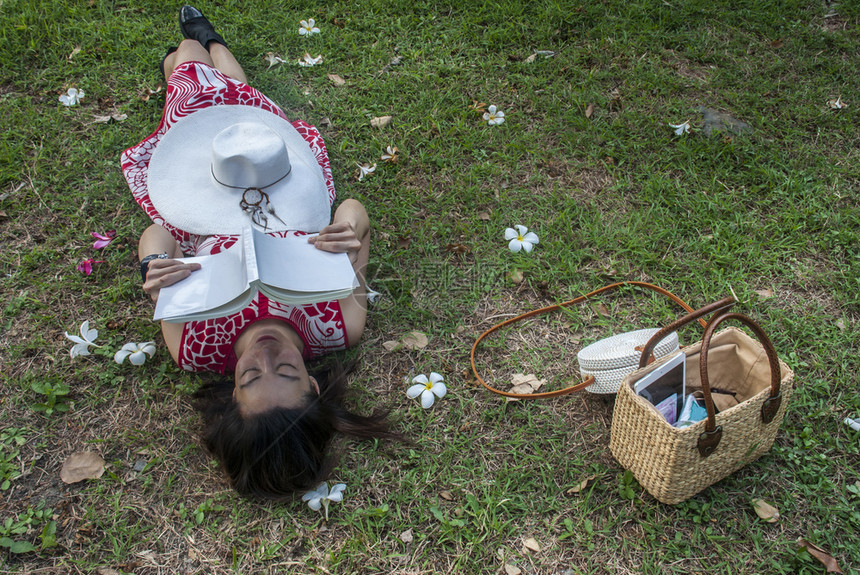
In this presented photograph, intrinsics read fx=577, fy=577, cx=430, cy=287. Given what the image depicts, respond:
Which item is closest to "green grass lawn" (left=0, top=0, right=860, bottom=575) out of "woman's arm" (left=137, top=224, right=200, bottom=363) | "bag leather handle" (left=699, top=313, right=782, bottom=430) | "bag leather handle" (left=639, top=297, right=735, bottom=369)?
"woman's arm" (left=137, top=224, right=200, bottom=363)

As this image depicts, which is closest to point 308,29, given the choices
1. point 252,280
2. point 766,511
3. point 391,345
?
point 391,345

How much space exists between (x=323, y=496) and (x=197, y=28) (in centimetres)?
342

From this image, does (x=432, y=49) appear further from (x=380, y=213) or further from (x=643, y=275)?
(x=643, y=275)

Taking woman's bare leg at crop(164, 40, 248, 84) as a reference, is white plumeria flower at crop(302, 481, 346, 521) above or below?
below

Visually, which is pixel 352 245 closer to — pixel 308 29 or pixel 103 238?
pixel 103 238

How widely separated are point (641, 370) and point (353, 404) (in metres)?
1.35

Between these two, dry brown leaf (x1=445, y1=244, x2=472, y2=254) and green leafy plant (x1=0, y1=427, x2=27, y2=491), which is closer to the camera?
green leafy plant (x1=0, y1=427, x2=27, y2=491)

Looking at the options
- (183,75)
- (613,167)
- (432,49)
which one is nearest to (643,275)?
(613,167)

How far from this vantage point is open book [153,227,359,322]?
215cm

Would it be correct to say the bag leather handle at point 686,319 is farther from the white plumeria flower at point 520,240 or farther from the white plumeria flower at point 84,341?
the white plumeria flower at point 84,341

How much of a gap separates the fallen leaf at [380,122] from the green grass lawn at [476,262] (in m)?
0.09

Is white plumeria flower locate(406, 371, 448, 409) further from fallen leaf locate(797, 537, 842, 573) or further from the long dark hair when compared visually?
fallen leaf locate(797, 537, 842, 573)

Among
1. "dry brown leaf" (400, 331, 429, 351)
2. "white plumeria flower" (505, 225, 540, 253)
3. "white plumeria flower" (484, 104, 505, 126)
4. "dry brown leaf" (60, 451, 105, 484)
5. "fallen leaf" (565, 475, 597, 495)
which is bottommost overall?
"dry brown leaf" (60, 451, 105, 484)

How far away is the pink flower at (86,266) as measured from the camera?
3.24 m
